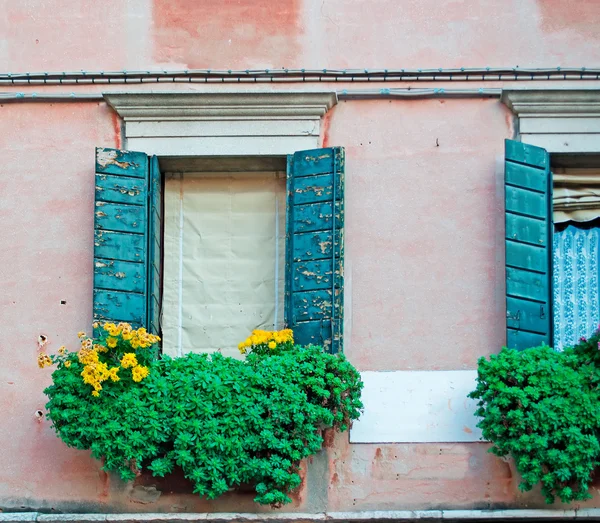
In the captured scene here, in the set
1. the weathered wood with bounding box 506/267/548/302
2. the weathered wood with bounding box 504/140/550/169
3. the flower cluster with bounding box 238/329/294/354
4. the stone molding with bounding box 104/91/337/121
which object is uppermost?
the stone molding with bounding box 104/91/337/121

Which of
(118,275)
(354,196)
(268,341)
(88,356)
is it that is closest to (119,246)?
(118,275)

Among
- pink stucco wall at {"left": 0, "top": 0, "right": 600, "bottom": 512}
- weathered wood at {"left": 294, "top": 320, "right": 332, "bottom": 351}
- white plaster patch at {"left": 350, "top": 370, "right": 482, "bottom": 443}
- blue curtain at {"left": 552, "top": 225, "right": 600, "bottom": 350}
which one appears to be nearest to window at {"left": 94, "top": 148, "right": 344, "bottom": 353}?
weathered wood at {"left": 294, "top": 320, "right": 332, "bottom": 351}

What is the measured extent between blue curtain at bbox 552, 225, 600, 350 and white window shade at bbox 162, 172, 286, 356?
6.06 ft

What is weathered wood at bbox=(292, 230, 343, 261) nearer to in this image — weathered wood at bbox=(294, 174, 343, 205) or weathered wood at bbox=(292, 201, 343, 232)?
weathered wood at bbox=(292, 201, 343, 232)

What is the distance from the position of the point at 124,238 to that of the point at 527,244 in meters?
2.63

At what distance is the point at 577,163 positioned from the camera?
39.6 feet

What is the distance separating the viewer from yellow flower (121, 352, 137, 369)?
10.8 m

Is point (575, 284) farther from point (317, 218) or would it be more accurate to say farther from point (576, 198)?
point (317, 218)

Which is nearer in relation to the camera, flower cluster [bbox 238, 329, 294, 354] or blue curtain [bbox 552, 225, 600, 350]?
flower cluster [bbox 238, 329, 294, 354]

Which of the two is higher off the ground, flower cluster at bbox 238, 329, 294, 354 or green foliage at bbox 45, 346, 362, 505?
flower cluster at bbox 238, 329, 294, 354

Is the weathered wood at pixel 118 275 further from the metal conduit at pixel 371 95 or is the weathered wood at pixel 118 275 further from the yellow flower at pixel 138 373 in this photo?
the metal conduit at pixel 371 95

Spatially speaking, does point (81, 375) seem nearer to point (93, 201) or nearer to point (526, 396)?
point (93, 201)

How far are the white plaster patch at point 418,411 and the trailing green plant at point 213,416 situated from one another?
351mm

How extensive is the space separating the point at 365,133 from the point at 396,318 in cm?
130
